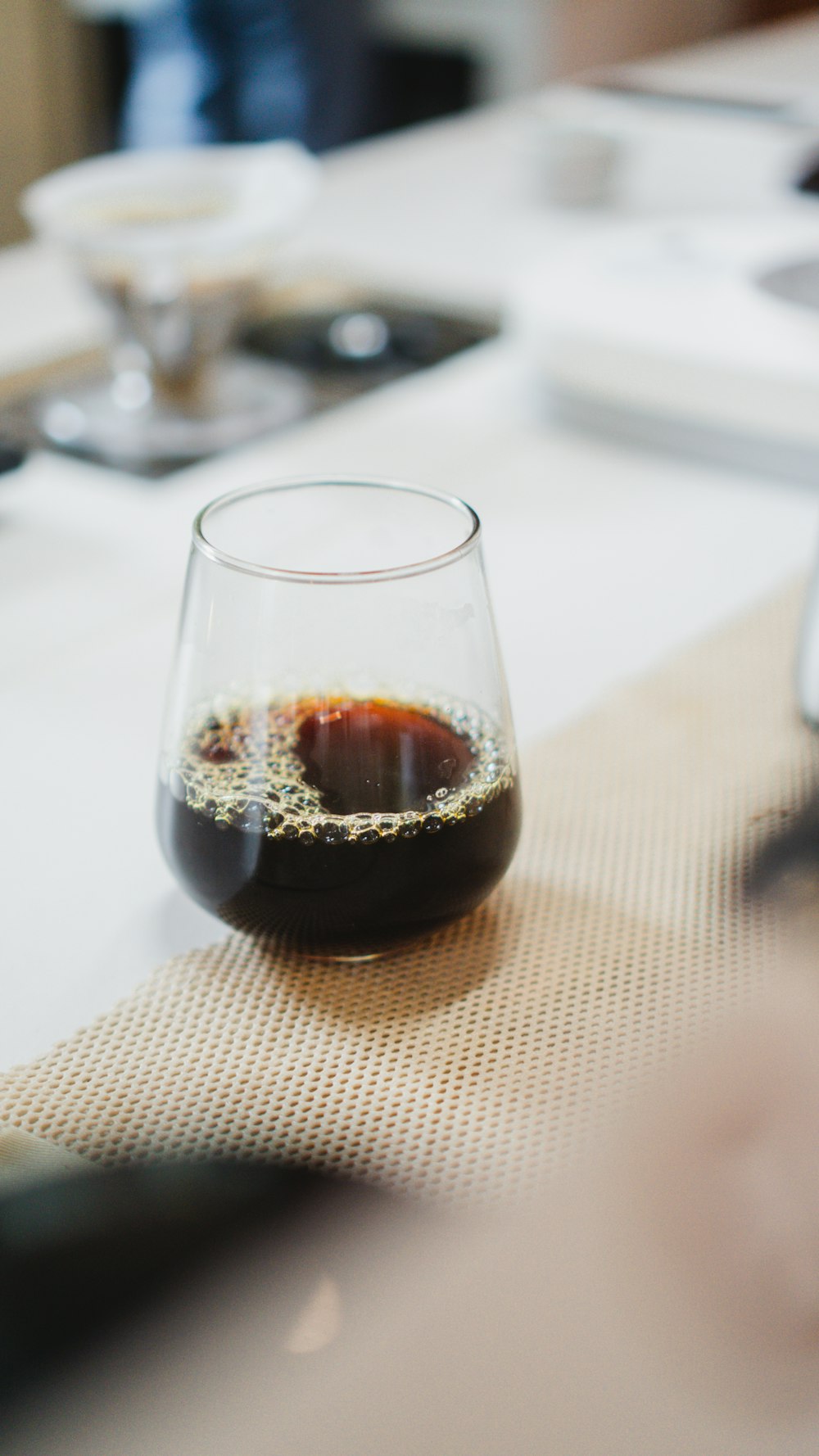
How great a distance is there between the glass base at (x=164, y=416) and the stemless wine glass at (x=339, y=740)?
0.42m

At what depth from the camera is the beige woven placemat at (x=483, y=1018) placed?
0.38m

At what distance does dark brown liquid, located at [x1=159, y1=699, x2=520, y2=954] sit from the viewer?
403 mm

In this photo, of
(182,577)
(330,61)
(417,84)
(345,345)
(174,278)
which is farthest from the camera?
(417,84)

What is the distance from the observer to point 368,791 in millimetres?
403

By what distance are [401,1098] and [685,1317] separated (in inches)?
4.0

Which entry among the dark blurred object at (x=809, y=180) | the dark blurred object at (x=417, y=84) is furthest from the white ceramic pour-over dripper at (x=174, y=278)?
the dark blurred object at (x=417, y=84)

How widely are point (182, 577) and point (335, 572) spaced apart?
31 cm

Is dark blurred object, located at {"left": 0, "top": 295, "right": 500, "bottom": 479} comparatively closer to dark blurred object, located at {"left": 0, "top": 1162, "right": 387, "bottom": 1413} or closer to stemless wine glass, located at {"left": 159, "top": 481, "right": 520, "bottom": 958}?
stemless wine glass, located at {"left": 159, "top": 481, "right": 520, "bottom": 958}

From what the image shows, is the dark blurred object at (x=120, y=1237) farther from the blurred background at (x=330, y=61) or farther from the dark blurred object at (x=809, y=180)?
the blurred background at (x=330, y=61)

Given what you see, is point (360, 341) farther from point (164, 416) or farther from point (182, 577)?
point (182, 577)

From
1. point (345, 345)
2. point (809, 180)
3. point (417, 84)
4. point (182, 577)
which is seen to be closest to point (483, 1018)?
point (182, 577)

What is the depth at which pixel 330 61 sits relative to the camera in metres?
3.11

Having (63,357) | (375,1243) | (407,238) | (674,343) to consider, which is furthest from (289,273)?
(375,1243)

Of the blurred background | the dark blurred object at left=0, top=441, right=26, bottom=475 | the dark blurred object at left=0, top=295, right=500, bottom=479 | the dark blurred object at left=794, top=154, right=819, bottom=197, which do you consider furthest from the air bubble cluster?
the blurred background
